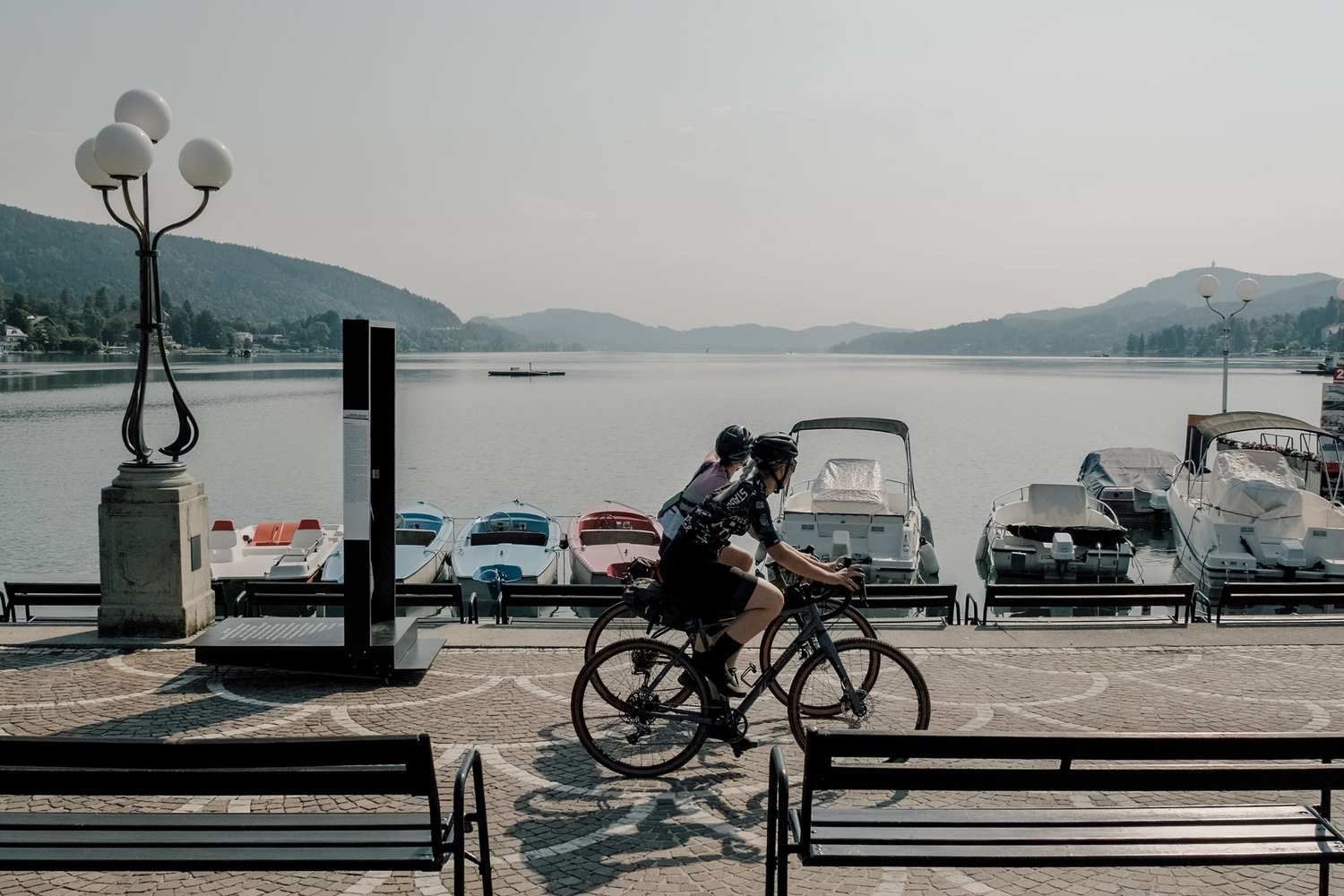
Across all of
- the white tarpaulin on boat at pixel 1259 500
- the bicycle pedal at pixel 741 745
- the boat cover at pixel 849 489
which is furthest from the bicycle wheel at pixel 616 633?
the white tarpaulin on boat at pixel 1259 500

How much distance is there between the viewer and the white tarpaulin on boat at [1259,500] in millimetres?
21906

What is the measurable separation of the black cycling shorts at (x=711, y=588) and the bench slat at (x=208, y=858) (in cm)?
252

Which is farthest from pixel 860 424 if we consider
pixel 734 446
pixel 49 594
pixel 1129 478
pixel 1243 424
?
pixel 734 446

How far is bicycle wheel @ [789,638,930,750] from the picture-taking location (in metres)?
6.19

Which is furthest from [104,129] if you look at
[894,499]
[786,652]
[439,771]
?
[894,499]

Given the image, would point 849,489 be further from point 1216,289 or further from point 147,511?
point 147,511

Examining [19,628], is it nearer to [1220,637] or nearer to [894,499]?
[1220,637]

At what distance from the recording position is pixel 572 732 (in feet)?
23.0

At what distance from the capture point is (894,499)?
26.3 meters

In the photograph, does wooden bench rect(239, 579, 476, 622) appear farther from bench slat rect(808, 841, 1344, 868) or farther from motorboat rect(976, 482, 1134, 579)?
motorboat rect(976, 482, 1134, 579)

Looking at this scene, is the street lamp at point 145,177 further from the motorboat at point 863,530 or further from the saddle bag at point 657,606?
the motorboat at point 863,530

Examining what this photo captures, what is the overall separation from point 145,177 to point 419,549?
438 inches

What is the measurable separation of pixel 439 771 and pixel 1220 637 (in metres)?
7.82

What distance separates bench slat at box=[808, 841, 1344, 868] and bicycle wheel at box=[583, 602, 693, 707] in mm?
2305
